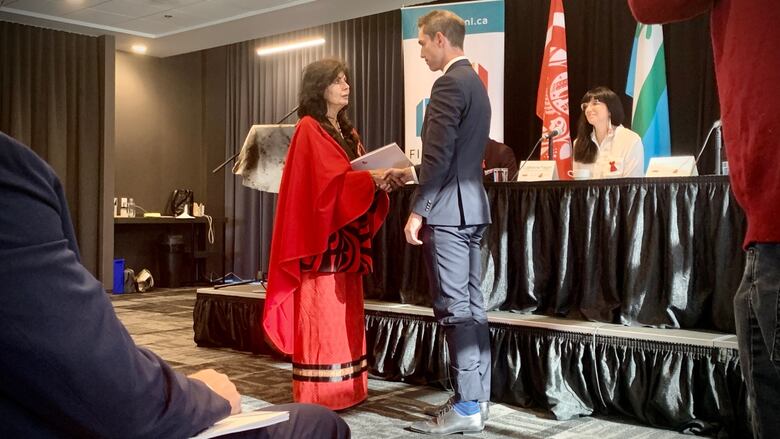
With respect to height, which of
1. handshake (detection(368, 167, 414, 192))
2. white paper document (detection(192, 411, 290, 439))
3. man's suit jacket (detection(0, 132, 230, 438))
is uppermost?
handshake (detection(368, 167, 414, 192))

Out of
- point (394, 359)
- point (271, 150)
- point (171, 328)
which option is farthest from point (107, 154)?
point (394, 359)

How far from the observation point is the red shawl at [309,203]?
9.34 ft

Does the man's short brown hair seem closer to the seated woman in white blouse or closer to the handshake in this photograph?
the handshake

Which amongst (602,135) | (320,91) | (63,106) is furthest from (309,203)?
(63,106)

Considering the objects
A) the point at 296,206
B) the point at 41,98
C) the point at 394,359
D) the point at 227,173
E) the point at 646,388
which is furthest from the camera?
the point at 227,173

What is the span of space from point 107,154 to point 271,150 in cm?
411

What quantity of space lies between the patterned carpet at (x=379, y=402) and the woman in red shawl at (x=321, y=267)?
19 cm

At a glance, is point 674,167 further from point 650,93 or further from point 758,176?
point 650,93

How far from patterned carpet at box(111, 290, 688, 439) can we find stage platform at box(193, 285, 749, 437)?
0.07 meters

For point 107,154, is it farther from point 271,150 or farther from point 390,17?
point 271,150

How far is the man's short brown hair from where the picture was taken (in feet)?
8.66

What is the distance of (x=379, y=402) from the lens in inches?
119

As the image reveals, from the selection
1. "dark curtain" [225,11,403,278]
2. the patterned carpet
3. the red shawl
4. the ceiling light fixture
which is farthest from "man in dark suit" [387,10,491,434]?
the ceiling light fixture

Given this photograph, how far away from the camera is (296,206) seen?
9.47 ft
